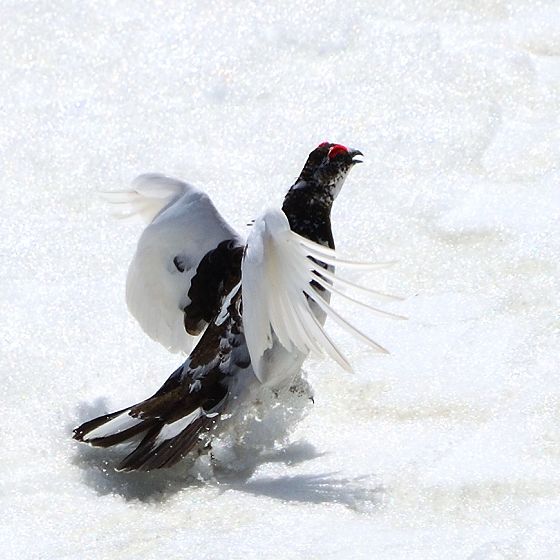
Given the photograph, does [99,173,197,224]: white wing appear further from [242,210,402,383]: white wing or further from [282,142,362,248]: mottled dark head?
[242,210,402,383]: white wing

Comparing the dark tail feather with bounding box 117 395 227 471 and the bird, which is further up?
the bird

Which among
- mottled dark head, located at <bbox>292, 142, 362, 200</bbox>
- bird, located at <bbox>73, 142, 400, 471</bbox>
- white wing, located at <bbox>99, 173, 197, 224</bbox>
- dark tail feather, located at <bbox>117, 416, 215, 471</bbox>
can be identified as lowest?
dark tail feather, located at <bbox>117, 416, 215, 471</bbox>

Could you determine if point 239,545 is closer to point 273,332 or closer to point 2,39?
point 273,332

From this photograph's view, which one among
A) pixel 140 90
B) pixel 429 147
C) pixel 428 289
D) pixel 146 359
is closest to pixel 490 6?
pixel 429 147

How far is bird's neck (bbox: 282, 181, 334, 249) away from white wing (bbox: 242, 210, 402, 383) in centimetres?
55

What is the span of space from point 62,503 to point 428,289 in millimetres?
1870

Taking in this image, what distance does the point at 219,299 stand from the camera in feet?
13.2

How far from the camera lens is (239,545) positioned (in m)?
3.04

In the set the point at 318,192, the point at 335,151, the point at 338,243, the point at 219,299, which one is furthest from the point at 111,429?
the point at 338,243

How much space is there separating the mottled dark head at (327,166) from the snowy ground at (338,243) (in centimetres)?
69

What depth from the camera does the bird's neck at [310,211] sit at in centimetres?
390

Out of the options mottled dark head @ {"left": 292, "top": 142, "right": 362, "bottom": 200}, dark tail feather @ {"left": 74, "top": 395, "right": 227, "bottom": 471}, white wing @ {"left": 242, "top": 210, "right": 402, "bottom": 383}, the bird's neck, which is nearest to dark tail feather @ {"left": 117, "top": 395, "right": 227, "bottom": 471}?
dark tail feather @ {"left": 74, "top": 395, "right": 227, "bottom": 471}

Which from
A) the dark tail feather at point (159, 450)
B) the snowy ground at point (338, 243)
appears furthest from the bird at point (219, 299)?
the snowy ground at point (338, 243)

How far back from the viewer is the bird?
3301mm
